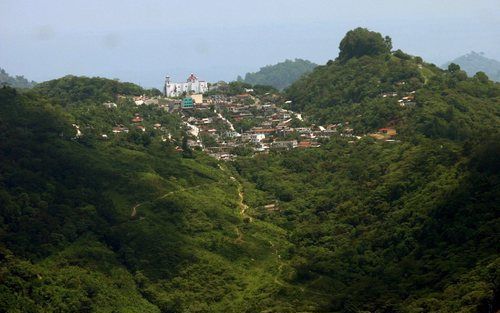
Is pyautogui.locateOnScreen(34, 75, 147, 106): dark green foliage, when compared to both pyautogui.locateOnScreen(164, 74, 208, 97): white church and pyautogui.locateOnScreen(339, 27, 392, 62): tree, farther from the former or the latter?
pyautogui.locateOnScreen(339, 27, 392, 62): tree

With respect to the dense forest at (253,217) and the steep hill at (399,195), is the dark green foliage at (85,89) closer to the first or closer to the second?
the dense forest at (253,217)

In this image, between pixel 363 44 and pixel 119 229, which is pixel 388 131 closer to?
pixel 363 44

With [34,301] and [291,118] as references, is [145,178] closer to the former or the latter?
[34,301]

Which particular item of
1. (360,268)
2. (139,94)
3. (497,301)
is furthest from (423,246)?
(139,94)

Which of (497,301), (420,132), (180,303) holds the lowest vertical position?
(180,303)

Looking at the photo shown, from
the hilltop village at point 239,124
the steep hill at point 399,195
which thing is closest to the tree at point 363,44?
the steep hill at point 399,195

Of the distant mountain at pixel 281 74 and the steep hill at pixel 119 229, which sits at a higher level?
the distant mountain at pixel 281 74
